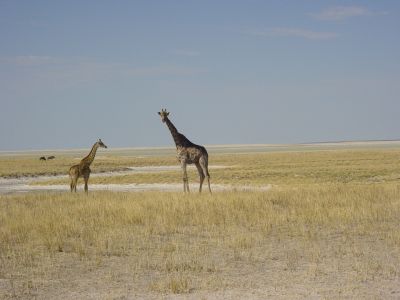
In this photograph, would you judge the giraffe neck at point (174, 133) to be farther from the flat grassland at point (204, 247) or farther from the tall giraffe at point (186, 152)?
the flat grassland at point (204, 247)

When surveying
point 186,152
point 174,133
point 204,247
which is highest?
point 174,133

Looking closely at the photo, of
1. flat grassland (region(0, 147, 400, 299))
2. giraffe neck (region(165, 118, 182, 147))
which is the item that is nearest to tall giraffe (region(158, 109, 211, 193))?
giraffe neck (region(165, 118, 182, 147))

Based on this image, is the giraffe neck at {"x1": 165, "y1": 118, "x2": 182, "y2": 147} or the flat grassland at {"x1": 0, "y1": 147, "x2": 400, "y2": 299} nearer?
the flat grassland at {"x1": 0, "y1": 147, "x2": 400, "y2": 299}

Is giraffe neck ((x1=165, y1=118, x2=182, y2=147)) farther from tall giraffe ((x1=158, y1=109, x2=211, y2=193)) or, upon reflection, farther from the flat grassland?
the flat grassland

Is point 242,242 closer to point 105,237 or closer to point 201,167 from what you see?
point 105,237

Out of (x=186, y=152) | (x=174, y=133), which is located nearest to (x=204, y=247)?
(x=186, y=152)

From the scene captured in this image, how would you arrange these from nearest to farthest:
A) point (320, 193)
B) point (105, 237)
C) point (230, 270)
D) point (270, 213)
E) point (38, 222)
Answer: point (230, 270) → point (105, 237) → point (38, 222) → point (270, 213) → point (320, 193)

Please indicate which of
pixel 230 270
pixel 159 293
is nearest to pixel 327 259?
pixel 230 270

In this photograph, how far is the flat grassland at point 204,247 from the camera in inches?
323

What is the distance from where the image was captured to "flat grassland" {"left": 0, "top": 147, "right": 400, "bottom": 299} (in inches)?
323

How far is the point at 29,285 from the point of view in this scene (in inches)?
330

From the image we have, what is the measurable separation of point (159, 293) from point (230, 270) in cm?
173

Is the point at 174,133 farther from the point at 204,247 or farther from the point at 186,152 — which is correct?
the point at 204,247

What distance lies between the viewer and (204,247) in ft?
37.0
